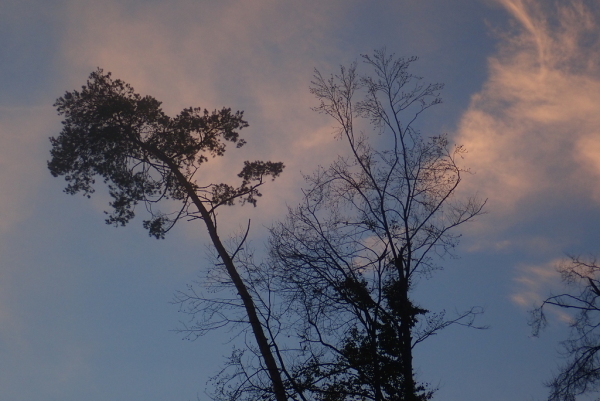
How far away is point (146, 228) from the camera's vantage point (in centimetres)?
1802

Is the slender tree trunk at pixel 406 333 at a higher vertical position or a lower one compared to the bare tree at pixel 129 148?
lower

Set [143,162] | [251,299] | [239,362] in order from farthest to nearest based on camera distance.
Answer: [143,162], [251,299], [239,362]

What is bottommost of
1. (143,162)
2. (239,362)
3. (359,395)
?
(359,395)

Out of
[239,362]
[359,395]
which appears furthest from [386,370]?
[239,362]

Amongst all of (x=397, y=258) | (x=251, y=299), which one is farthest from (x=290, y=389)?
(x=397, y=258)

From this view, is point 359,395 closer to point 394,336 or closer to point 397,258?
point 394,336

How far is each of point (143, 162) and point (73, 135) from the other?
1883 millimetres

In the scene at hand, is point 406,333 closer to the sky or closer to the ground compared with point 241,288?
closer to the ground

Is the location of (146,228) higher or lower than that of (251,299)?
higher

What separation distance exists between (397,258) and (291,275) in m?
2.78

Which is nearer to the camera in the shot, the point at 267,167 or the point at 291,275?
the point at 291,275

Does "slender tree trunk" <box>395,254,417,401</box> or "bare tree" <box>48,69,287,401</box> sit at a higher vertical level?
"bare tree" <box>48,69,287,401</box>

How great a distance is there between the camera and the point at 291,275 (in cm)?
1717

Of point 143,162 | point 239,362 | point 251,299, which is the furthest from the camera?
point 143,162
